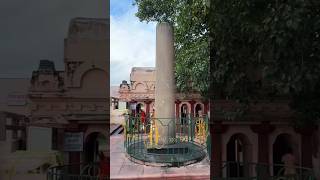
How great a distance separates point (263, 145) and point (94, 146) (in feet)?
5.21

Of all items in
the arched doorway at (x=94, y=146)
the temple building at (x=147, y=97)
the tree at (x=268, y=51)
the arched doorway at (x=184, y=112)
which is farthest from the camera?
the arched doorway at (x=94, y=146)

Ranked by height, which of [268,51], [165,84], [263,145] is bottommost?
[263,145]

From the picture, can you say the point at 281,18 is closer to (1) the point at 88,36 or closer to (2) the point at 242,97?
(2) the point at 242,97

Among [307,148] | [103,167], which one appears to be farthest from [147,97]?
[307,148]

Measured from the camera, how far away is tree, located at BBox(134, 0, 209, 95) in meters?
4.48

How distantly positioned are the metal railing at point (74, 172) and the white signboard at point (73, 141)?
173 millimetres

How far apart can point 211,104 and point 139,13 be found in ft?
3.52

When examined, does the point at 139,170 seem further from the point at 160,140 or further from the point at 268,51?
the point at 268,51

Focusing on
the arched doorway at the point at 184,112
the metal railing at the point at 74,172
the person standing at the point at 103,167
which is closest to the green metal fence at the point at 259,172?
the arched doorway at the point at 184,112

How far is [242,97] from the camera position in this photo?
177 inches

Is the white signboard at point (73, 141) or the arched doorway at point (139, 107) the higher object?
the arched doorway at point (139, 107)

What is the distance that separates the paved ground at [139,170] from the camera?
435cm

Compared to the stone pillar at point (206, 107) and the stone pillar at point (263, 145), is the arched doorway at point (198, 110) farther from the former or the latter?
the stone pillar at point (263, 145)

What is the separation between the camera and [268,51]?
3920 millimetres
